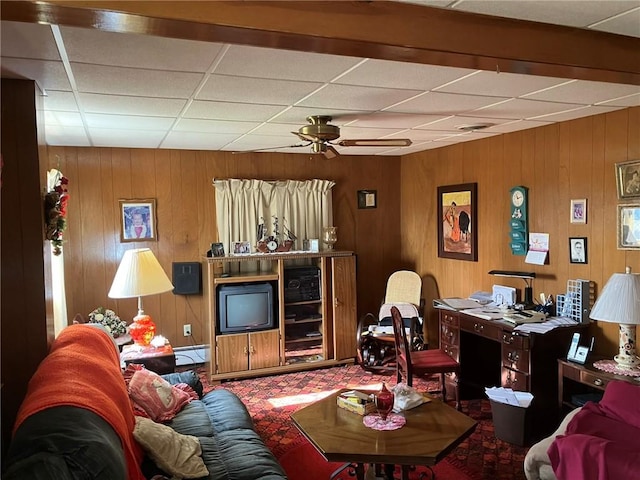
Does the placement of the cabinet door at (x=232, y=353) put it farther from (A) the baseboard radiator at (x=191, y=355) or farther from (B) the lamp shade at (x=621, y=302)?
(B) the lamp shade at (x=621, y=302)

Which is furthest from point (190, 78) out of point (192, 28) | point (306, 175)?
point (306, 175)

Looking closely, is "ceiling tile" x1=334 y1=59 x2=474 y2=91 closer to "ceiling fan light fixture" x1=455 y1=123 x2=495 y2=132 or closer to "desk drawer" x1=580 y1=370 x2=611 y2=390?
"ceiling fan light fixture" x1=455 y1=123 x2=495 y2=132

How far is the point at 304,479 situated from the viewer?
3.18m

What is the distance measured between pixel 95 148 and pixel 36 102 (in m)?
2.59

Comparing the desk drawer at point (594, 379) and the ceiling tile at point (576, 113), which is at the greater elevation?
the ceiling tile at point (576, 113)

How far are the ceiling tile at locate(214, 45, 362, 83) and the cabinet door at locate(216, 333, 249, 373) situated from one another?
310cm

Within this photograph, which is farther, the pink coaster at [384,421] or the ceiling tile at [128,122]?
the ceiling tile at [128,122]

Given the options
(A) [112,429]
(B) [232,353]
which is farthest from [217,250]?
(A) [112,429]

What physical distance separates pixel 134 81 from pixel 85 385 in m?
1.50

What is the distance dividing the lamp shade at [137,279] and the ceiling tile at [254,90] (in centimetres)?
149

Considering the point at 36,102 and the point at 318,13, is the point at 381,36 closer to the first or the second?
the point at 318,13

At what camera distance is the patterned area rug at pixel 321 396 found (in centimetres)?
328

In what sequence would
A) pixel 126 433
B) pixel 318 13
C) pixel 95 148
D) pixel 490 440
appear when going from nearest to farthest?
pixel 318 13, pixel 126 433, pixel 490 440, pixel 95 148

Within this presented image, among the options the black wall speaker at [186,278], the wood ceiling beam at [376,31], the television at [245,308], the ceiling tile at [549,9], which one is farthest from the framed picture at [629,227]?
the black wall speaker at [186,278]
